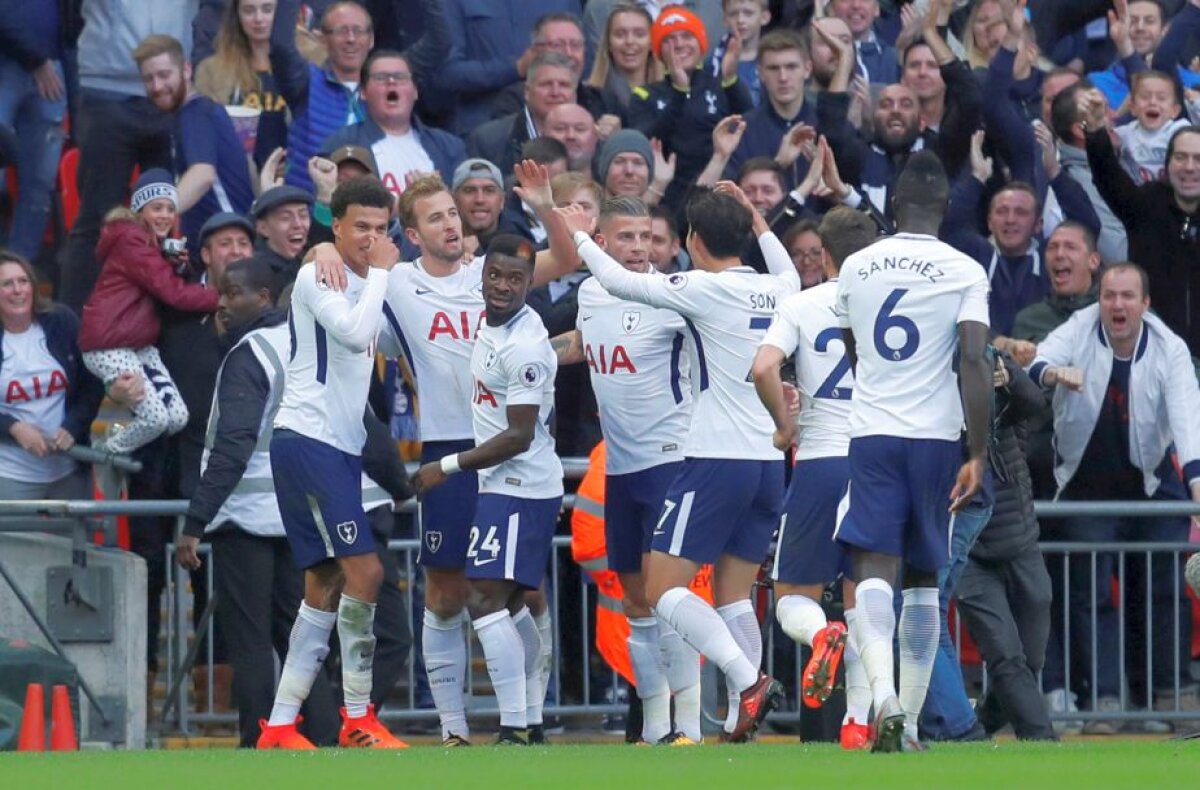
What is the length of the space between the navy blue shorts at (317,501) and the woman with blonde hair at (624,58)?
5.12 metres

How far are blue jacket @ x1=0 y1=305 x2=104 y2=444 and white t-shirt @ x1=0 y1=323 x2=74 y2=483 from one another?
33mm

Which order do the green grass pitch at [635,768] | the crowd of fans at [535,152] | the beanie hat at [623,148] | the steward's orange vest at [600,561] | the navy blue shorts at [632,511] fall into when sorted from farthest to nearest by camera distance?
the beanie hat at [623,148] → the crowd of fans at [535,152] → the steward's orange vest at [600,561] → the navy blue shorts at [632,511] → the green grass pitch at [635,768]

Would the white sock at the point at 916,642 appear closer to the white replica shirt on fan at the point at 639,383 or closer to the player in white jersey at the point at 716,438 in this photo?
the player in white jersey at the point at 716,438

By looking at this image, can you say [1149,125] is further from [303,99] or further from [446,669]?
[446,669]

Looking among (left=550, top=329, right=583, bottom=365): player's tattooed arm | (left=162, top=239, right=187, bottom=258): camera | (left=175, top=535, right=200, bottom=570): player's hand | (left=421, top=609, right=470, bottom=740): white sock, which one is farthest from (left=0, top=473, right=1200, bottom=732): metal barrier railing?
(left=162, top=239, right=187, bottom=258): camera

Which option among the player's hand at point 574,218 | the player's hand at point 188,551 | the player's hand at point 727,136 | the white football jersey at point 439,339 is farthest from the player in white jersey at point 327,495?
the player's hand at point 727,136

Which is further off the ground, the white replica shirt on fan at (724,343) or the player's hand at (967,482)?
the white replica shirt on fan at (724,343)

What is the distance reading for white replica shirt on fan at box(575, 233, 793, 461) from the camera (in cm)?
1090

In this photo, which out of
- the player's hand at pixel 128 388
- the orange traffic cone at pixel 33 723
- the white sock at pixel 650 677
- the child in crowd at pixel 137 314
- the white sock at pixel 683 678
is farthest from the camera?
the child in crowd at pixel 137 314

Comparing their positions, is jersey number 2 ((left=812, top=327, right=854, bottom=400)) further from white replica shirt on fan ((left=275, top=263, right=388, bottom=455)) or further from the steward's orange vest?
white replica shirt on fan ((left=275, top=263, right=388, bottom=455))

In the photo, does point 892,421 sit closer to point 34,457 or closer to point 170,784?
point 170,784

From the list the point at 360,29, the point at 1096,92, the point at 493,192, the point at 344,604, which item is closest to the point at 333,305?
the point at 344,604

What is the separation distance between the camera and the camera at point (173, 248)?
13406 mm

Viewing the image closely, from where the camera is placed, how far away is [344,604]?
11219 millimetres
